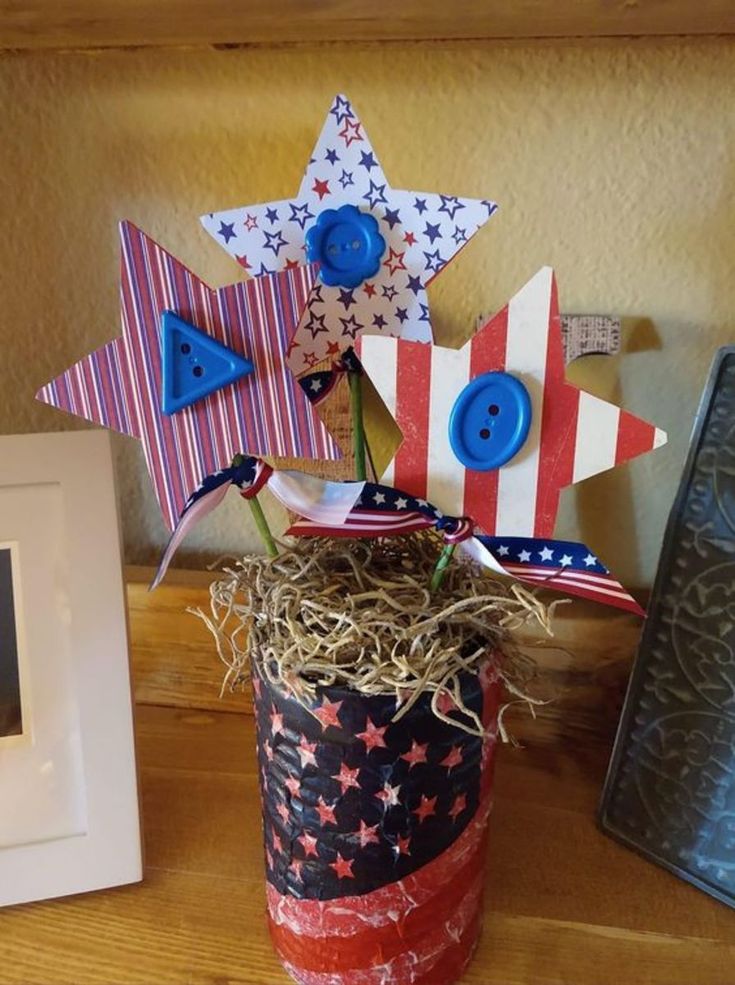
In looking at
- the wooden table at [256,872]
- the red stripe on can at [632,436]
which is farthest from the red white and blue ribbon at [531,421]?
the wooden table at [256,872]

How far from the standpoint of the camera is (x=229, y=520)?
29.4 inches

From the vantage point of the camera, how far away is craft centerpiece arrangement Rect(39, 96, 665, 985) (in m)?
0.43

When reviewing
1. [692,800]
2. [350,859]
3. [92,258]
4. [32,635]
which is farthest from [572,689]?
[92,258]

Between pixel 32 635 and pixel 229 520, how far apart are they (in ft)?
0.72

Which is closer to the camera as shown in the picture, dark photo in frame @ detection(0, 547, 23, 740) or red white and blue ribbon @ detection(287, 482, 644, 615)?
red white and blue ribbon @ detection(287, 482, 644, 615)

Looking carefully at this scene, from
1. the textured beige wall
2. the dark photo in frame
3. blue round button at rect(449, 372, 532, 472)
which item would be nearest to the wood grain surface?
the textured beige wall

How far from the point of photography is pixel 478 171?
0.63 m

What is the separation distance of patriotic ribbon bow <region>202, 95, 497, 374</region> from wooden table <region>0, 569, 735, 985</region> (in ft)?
0.97

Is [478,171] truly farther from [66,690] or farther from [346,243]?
[66,690]

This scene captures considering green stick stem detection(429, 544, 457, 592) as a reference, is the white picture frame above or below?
below

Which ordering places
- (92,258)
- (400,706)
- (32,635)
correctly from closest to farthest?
(400,706), (32,635), (92,258)

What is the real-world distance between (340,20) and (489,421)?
29cm

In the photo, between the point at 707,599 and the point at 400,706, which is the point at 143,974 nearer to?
the point at 400,706

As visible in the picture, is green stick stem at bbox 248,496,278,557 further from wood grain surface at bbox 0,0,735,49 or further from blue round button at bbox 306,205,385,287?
wood grain surface at bbox 0,0,735,49
